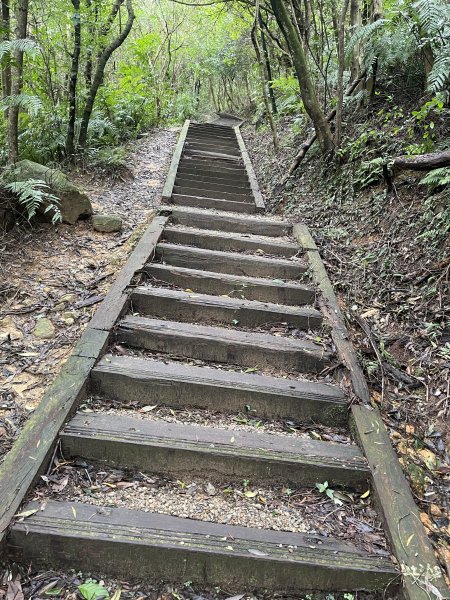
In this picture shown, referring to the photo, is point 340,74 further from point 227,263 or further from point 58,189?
point 58,189

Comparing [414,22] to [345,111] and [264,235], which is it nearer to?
[345,111]

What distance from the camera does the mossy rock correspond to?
421 centimetres

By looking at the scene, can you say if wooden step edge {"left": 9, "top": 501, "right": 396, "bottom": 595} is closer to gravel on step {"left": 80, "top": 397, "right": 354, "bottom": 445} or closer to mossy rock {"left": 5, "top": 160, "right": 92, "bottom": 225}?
gravel on step {"left": 80, "top": 397, "right": 354, "bottom": 445}

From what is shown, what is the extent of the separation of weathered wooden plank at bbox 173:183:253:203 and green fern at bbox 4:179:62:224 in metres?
2.92

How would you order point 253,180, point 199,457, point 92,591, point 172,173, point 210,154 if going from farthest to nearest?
point 210,154 → point 253,180 → point 172,173 → point 199,457 → point 92,591

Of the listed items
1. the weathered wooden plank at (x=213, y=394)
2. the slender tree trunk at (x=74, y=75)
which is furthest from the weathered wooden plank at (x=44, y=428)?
the slender tree trunk at (x=74, y=75)

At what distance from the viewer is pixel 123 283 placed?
3455 millimetres

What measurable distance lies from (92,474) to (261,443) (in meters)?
0.94

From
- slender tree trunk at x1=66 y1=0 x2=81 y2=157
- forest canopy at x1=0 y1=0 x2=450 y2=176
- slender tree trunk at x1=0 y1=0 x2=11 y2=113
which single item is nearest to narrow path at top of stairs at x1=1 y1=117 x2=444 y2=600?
forest canopy at x1=0 y1=0 x2=450 y2=176

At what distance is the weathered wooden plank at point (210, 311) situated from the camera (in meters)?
3.41

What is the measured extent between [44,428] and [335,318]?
2282mm

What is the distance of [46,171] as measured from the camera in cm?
436

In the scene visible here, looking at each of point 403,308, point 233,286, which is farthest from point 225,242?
point 403,308

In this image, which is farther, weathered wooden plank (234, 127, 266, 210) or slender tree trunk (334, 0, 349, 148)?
weathered wooden plank (234, 127, 266, 210)
